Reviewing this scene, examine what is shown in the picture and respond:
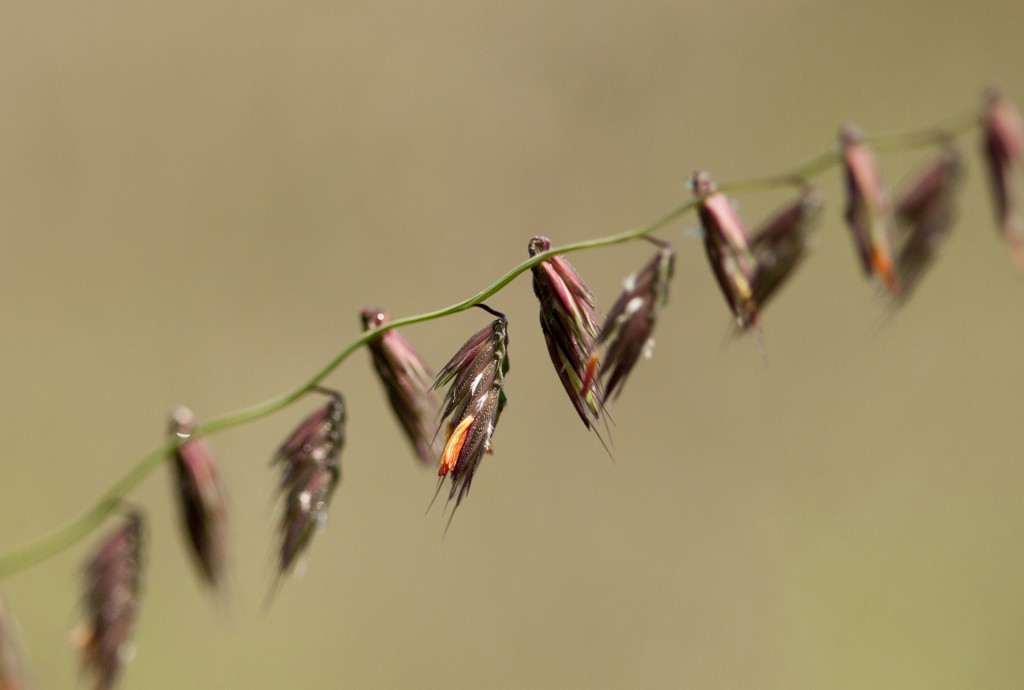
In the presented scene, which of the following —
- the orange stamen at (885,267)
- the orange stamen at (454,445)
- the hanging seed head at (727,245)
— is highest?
the hanging seed head at (727,245)

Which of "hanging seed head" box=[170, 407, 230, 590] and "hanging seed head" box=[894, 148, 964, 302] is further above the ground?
"hanging seed head" box=[170, 407, 230, 590]

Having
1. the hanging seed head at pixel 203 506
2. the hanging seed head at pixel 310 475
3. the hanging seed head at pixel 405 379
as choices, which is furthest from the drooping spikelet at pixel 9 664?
the hanging seed head at pixel 405 379

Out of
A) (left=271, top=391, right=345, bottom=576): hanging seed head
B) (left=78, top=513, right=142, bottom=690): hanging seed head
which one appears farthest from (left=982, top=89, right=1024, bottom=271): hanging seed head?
(left=78, top=513, right=142, bottom=690): hanging seed head

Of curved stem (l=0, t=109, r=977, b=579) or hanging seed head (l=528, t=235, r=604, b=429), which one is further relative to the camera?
hanging seed head (l=528, t=235, r=604, b=429)

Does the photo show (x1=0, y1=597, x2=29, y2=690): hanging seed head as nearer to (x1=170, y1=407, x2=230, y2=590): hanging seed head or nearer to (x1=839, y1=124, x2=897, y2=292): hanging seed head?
(x1=170, y1=407, x2=230, y2=590): hanging seed head

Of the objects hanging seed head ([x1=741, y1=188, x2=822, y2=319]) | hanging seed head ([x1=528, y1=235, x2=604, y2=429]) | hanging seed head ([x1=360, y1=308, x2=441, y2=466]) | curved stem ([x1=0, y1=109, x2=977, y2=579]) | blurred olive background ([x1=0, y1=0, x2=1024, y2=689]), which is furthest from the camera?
blurred olive background ([x1=0, y1=0, x2=1024, y2=689])

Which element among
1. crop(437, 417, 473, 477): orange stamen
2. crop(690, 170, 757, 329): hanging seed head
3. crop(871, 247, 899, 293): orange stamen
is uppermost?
crop(690, 170, 757, 329): hanging seed head

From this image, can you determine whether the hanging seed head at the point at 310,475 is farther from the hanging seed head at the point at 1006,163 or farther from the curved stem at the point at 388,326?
the hanging seed head at the point at 1006,163
